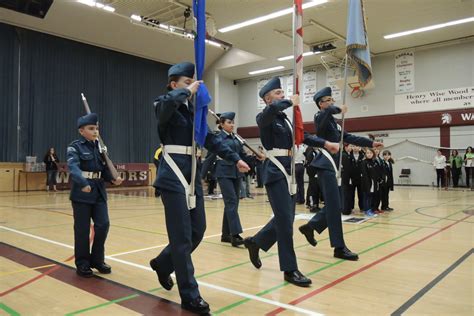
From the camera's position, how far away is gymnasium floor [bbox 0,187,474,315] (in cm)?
296

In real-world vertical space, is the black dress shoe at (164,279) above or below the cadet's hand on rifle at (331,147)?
below

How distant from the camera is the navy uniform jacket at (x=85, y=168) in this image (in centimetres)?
391

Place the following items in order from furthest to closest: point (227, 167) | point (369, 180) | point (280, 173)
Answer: point (369, 180), point (227, 167), point (280, 173)

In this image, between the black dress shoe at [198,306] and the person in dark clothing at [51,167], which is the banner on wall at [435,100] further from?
the black dress shoe at [198,306]

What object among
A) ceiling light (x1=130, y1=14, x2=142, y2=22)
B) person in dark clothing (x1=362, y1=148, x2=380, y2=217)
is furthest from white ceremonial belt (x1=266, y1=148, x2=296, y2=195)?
ceiling light (x1=130, y1=14, x2=142, y2=22)

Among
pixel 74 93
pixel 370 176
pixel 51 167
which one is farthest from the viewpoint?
pixel 74 93

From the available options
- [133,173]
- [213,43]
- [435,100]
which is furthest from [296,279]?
[435,100]

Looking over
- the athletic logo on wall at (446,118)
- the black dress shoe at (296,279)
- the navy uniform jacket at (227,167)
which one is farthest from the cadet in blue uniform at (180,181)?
the athletic logo on wall at (446,118)

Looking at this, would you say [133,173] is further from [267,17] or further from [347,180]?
[347,180]

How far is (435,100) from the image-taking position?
18.8 m

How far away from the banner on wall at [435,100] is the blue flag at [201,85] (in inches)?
720

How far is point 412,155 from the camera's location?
19.3m

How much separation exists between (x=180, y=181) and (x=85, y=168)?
165cm

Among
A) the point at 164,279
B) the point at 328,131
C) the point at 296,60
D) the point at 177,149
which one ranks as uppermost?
the point at 296,60
